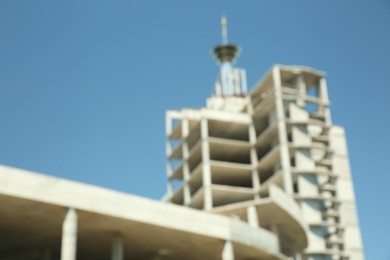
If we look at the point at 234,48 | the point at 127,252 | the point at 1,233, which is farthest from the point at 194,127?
the point at 1,233

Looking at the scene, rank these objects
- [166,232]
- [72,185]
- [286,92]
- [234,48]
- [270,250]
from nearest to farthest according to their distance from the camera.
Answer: [72,185] < [166,232] < [270,250] < [286,92] < [234,48]

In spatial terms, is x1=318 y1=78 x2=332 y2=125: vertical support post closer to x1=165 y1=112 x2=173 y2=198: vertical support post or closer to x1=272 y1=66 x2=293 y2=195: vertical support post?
x1=272 y1=66 x2=293 y2=195: vertical support post

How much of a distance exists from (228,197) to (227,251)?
112 feet

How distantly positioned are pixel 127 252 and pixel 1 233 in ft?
25.5

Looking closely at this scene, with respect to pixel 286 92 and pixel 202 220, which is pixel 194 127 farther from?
pixel 202 220

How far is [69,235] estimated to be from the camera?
28.9 metres

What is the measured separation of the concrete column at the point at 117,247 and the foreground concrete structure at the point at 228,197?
2.2 inches

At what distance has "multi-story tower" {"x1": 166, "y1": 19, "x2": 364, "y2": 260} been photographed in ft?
201

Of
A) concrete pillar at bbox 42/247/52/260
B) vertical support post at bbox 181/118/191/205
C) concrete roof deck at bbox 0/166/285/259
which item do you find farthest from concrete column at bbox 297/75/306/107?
concrete pillar at bbox 42/247/52/260

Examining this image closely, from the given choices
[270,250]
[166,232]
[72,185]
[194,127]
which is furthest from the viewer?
[194,127]

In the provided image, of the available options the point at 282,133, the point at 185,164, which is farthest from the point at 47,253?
the point at 185,164

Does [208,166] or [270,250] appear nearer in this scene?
[270,250]

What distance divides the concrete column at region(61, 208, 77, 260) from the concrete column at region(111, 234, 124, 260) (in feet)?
13.2

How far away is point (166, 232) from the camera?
33094mm
